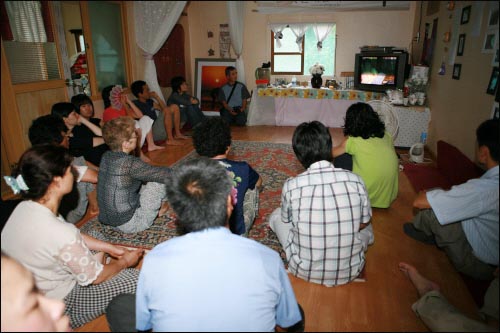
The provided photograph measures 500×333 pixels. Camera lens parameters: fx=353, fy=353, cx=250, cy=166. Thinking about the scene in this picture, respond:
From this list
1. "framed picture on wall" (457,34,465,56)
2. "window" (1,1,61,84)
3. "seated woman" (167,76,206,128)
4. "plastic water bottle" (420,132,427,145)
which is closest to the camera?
"window" (1,1,61,84)

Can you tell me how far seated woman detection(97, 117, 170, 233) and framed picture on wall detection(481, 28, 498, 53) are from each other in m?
2.31

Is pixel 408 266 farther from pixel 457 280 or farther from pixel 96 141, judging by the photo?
pixel 96 141

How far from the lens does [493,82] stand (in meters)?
2.33

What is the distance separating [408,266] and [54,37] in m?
3.57

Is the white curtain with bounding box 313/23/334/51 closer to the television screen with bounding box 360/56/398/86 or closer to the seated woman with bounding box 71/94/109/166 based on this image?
the television screen with bounding box 360/56/398/86

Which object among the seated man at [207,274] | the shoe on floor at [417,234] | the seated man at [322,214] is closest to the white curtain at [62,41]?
the seated man at [322,214]

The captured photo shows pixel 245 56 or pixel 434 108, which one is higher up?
pixel 245 56

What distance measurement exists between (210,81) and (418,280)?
445cm

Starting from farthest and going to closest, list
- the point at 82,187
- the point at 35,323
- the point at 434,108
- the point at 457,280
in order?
the point at 434,108 < the point at 82,187 < the point at 457,280 < the point at 35,323

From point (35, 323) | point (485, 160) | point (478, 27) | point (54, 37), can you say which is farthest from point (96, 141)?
point (478, 27)

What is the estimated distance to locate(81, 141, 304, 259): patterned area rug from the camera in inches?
85.7

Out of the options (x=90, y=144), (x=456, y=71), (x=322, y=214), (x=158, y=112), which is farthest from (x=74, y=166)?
(x=456, y=71)

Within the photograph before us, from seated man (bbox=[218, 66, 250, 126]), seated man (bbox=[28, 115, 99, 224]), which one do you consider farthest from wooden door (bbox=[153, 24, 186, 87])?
seated man (bbox=[28, 115, 99, 224])

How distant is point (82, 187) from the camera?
2.35 metres
